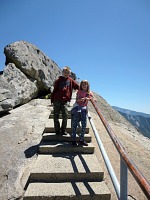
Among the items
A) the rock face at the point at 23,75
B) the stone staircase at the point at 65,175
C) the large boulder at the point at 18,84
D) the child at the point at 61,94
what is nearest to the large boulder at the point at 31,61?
the rock face at the point at 23,75

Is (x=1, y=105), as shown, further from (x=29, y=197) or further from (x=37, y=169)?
(x=29, y=197)

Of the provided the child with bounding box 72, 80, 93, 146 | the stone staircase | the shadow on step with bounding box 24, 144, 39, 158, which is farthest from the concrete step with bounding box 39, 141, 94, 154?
the shadow on step with bounding box 24, 144, 39, 158

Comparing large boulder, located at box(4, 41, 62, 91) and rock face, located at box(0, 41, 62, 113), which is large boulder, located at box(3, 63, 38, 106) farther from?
large boulder, located at box(4, 41, 62, 91)

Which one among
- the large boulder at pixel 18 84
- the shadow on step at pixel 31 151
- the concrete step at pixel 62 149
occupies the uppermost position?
the large boulder at pixel 18 84

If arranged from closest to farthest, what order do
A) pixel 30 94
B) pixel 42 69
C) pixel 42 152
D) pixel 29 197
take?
1. pixel 29 197
2. pixel 42 152
3. pixel 30 94
4. pixel 42 69

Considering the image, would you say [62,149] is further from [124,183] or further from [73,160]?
[124,183]

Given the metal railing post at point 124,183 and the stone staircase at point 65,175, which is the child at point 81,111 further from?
the metal railing post at point 124,183

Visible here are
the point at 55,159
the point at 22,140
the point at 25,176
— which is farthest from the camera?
the point at 22,140

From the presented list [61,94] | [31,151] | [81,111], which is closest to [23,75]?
[61,94]

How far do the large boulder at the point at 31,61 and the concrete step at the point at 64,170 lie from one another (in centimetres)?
771

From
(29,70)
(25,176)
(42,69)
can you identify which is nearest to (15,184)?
(25,176)

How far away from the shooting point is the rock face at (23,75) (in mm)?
9523

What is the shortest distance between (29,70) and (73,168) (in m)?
8.33

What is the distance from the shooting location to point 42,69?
12781 mm
